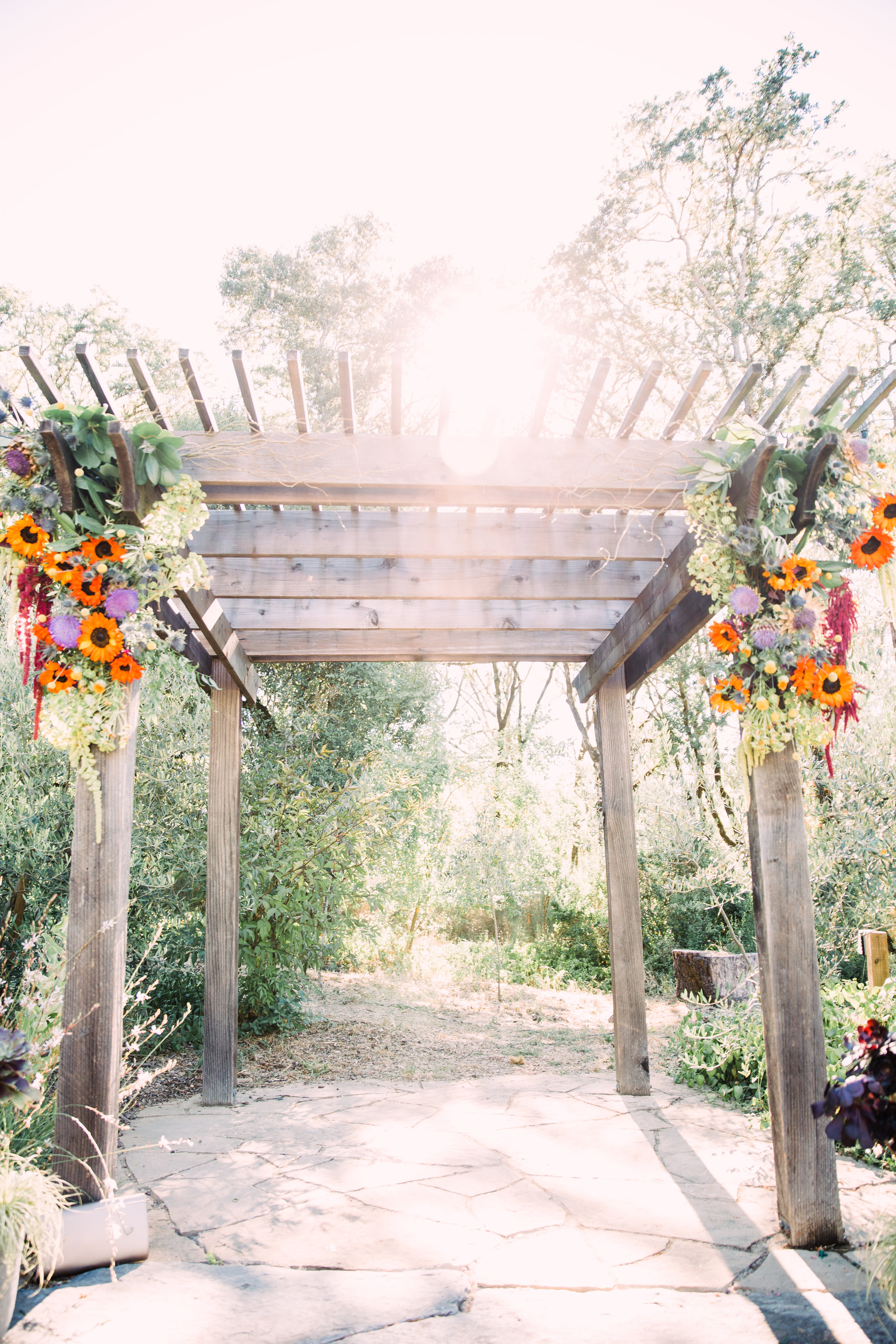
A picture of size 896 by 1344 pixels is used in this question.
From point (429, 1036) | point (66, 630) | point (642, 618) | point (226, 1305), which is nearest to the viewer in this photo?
point (226, 1305)

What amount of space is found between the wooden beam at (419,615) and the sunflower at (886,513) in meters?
1.63

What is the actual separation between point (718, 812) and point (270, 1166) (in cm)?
709

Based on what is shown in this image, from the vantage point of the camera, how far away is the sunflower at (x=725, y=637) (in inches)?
98.7

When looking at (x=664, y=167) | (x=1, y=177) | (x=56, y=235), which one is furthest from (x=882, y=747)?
(x=1, y=177)

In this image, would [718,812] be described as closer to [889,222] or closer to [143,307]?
[889,222]

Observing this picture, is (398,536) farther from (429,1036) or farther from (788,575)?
(429,1036)

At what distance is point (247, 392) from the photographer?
2.30 metres

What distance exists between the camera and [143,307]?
426 inches

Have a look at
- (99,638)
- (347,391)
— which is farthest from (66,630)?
(347,391)

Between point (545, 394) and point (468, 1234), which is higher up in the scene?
point (545, 394)

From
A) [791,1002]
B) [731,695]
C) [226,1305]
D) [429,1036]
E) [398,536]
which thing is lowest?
[429,1036]

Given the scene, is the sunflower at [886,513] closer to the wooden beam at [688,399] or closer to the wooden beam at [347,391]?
the wooden beam at [688,399]

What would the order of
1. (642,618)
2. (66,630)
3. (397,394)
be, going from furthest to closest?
(642,618) < (66,630) < (397,394)

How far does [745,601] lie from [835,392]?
2.24 ft
